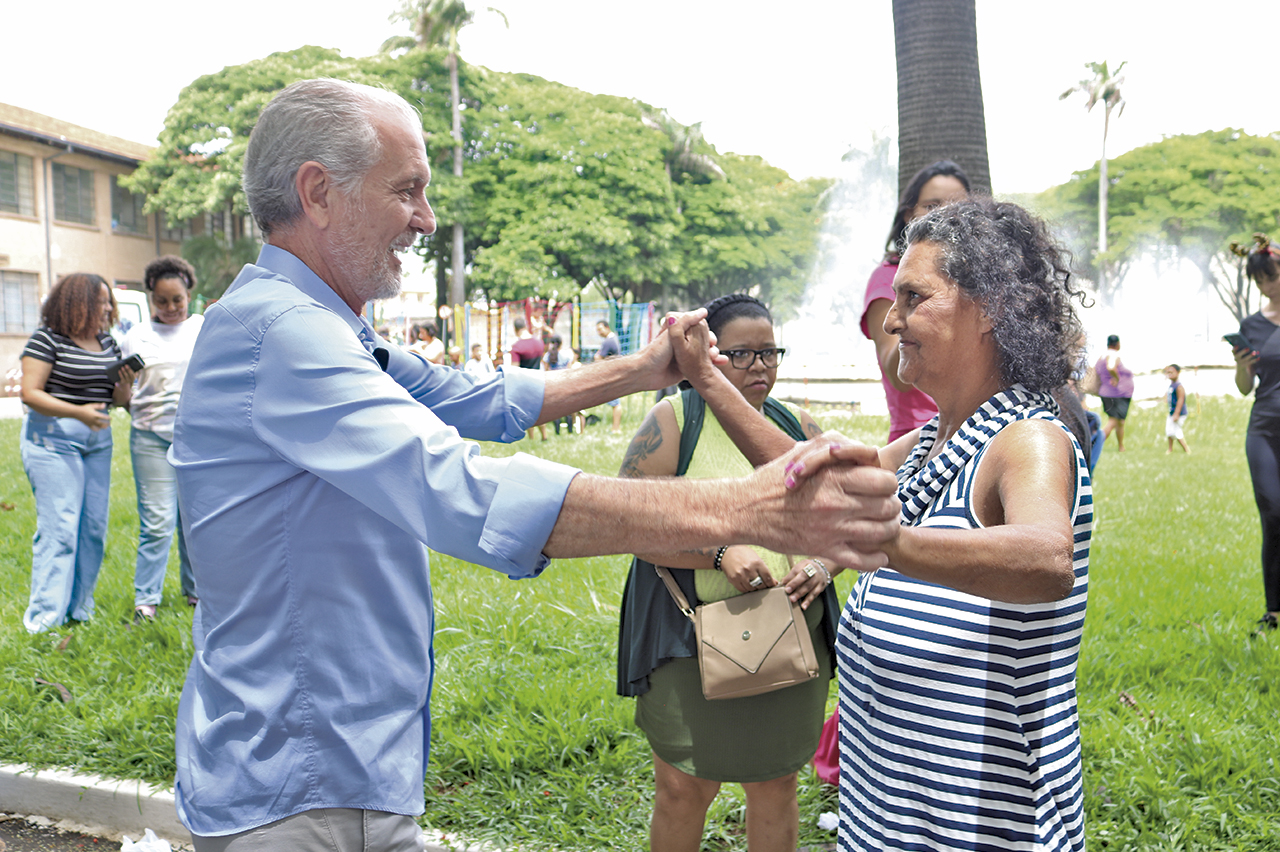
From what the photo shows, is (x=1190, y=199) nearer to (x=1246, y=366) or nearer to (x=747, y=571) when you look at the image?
(x=1246, y=366)

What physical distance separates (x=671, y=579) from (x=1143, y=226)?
41947 mm

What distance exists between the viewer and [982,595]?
1.58 m

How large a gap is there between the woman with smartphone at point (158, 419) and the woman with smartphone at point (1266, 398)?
22.3 ft

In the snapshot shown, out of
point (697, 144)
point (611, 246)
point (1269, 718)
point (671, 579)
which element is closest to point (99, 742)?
point (671, 579)

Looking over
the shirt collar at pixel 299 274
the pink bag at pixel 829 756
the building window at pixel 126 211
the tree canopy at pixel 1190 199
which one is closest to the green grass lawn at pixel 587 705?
the pink bag at pixel 829 756

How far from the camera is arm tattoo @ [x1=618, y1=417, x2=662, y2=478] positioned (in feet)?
10.3

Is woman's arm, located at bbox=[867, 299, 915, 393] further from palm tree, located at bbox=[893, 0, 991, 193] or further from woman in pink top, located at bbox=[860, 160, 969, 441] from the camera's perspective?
palm tree, located at bbox=[893, 0, 991, 193]

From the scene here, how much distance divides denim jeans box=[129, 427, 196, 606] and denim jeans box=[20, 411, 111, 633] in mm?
233

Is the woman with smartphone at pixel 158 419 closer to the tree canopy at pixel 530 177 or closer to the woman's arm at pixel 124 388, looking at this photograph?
the woman's arm at pixel 124 388

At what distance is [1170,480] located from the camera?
1131cm

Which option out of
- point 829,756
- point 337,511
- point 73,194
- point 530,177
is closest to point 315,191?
point 337,511

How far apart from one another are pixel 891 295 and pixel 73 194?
121ft

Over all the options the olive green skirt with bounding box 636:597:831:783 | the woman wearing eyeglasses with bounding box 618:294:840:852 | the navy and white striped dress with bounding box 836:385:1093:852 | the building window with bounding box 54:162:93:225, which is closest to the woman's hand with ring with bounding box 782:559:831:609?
the woman wearing eyeglasses with bounding box 618:294:840:852

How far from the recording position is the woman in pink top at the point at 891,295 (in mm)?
3666
